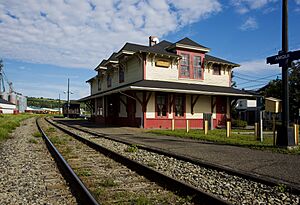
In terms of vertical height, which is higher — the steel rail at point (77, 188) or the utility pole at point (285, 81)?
the utility pole at point (285, 81)

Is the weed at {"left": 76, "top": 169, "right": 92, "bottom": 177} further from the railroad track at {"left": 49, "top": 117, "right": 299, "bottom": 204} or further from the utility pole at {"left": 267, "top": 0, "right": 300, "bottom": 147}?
the utility pole at {"left": 267, "top": 0, "right": 300, "bottom": 147}

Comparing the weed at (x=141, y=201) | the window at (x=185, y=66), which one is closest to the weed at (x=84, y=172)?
the weed at (x=141, y=201)

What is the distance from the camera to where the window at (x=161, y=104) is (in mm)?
21578

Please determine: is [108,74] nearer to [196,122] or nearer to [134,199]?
[196,122]

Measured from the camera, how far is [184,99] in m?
22.9

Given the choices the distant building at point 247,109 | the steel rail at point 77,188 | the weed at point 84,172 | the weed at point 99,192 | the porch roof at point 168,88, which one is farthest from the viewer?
the distant building at point 247,109

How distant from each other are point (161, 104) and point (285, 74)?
41.5 feet

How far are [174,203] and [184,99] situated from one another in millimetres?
18705

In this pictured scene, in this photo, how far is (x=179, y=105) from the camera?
74.4 ft

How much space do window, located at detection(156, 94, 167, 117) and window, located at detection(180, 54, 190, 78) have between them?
3.00 m

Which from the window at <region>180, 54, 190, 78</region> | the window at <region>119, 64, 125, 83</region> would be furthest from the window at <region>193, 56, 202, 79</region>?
the window at <region>119, 64, 125, 83</region>

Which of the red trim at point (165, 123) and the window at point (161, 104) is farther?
the window at point (161, 104)

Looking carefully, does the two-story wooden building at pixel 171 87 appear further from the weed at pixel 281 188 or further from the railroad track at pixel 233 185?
the weed at pixel 281 188

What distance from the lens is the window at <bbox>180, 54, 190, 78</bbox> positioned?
23.5m
